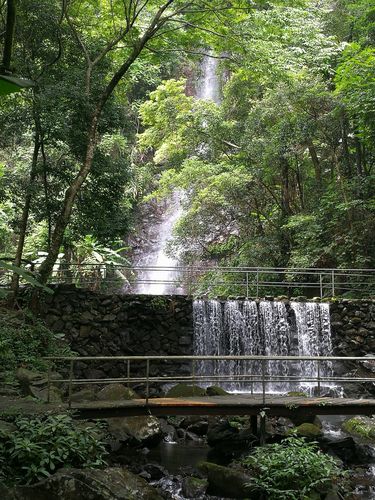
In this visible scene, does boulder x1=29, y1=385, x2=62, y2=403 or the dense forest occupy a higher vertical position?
the dense forest

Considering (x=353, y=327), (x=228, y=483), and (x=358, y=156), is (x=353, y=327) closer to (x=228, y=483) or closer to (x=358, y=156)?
(x=358, y=156)

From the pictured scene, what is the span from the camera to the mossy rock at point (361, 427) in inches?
372

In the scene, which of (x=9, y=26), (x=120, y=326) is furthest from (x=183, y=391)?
(x=9, y=26)

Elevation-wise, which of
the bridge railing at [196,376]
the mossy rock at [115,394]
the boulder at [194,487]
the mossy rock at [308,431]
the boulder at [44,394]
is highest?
the bridge railing at [196,376]

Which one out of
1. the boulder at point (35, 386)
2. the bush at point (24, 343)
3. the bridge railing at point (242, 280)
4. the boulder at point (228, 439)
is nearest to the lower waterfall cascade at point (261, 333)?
the bridge railing at point (242, 280)

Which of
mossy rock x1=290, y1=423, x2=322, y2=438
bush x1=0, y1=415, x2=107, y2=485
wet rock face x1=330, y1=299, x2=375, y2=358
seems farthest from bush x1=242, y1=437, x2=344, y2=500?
wet rock face x1=330, y1=299, x2=375, y2=358

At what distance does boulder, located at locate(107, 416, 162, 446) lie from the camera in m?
8.82

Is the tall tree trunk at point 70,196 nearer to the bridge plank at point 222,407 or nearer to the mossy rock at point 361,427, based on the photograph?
the bridge plank at point 222,407

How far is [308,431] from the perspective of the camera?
29.1ft

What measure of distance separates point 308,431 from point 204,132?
11.3m

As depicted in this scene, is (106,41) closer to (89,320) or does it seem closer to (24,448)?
(89,320)

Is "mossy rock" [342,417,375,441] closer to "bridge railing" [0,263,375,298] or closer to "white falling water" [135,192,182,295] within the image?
"bridge railing" [0,263,375,298]

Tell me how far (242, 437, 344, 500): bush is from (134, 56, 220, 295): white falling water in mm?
11567

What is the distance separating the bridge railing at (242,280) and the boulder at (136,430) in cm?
456
